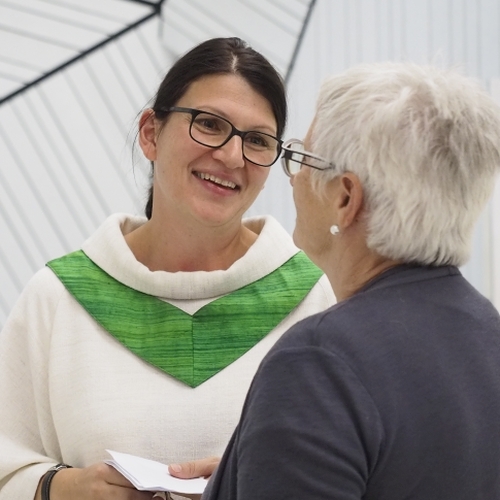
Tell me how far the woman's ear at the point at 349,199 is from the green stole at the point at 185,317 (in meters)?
0.74

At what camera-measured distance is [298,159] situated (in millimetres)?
1289

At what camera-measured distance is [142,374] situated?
184cm

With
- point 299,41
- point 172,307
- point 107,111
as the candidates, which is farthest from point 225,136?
point 299,41

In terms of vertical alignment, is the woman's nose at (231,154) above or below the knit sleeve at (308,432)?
above

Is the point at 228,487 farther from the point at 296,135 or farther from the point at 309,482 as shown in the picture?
the point at 296,135

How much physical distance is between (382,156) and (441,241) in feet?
0.45

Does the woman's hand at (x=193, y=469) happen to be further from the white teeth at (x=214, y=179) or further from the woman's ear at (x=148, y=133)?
the woman's ear at (x=148, y=133)

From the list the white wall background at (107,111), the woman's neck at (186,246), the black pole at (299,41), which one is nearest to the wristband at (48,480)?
the woman's neck at (186,246)

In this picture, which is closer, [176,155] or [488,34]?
[176,155]

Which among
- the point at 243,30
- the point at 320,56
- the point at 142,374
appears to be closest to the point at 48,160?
the point at 243,30

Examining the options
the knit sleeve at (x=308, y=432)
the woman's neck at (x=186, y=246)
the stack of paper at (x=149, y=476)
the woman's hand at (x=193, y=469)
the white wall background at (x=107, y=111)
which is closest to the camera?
the knit sleeve at (x=308, y=432)

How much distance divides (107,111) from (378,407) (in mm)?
1996

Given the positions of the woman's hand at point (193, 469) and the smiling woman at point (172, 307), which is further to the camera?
the smiling woman at point (172, 307)

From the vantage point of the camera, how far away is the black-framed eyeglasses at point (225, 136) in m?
1.85
